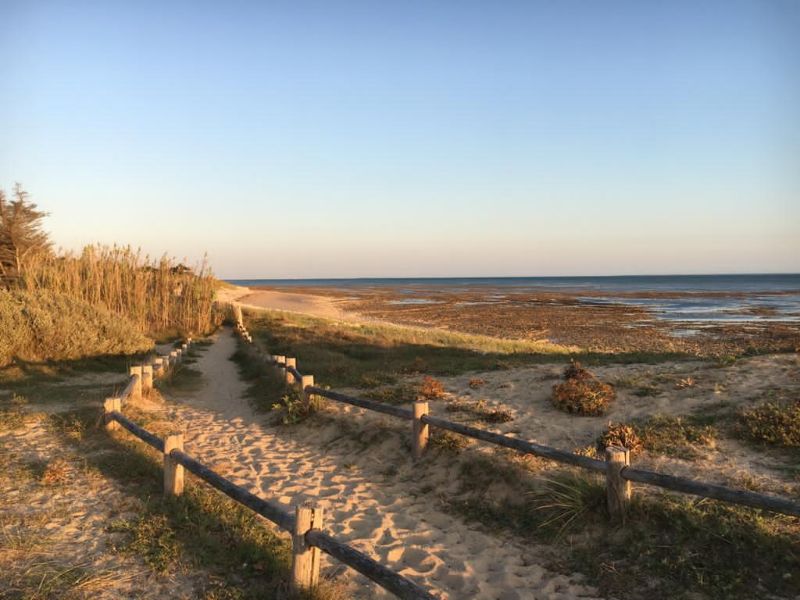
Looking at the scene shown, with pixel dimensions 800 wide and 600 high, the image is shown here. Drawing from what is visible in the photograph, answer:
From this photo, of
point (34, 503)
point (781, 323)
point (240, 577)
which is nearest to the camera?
point (240, 577)

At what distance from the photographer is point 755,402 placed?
828cm

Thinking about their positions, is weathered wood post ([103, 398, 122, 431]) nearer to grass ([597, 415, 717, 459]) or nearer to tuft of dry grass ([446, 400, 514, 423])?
tuft of dry grass ([446, 400, 514, 423])

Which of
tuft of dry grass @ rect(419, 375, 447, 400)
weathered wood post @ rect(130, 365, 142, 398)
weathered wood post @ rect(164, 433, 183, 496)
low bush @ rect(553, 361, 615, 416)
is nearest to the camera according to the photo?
weathered wood post @ rect(164, 433, 183, 496)

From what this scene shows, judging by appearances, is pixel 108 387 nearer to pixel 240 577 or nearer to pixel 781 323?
pixel 240 577

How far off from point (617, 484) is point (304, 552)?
3.23 metres

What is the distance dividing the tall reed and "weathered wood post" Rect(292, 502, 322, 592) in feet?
55.0

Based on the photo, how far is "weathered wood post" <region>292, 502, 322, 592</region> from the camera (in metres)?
4.30

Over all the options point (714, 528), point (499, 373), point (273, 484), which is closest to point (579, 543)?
point (714, 528)

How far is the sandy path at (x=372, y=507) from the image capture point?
501cm

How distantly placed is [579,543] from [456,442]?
9.00 ft

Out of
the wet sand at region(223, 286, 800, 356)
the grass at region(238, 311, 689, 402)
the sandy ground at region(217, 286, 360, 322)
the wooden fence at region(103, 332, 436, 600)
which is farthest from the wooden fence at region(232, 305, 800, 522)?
the sandy ground at region(217, 286, 360, 322)

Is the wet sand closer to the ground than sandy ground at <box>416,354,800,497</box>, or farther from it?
closer to the ground

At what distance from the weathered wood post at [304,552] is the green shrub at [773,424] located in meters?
6.09

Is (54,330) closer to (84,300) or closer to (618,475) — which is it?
(84,300)
